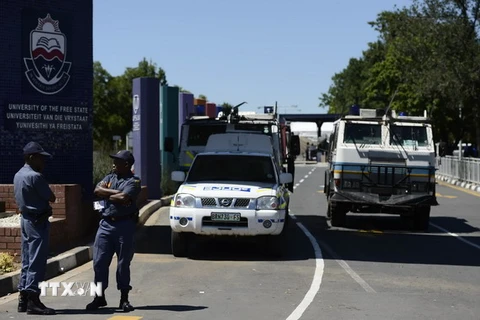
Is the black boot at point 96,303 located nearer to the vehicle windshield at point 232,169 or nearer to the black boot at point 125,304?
the black boot at point 125,304

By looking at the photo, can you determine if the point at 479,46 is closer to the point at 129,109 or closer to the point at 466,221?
the point at 466,221

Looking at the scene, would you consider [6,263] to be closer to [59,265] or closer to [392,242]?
[59,265]

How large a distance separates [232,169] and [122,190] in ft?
18.6

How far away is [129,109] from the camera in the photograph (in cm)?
7506

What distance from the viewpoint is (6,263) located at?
11047 millimetres

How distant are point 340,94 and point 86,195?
101299 mm

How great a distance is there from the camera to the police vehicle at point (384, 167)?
17.9 m

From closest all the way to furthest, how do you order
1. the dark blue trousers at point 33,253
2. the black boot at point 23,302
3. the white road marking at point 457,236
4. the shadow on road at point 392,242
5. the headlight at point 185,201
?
the dark blue trousers at point 33,253, the black boot at point 23,302, the headlight at point 185,201, the shadow on road at point 392,242, the white road marking at point 457,236

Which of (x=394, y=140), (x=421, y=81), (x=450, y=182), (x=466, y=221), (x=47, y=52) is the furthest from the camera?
(x=421, y=81)

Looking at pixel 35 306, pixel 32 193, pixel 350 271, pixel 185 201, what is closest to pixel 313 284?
pixel 350 271

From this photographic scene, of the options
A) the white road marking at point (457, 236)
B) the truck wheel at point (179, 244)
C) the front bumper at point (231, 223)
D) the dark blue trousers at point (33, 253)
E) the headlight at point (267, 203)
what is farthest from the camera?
the white road marking at point (457, 236)

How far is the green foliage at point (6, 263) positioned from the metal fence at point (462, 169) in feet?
91.6

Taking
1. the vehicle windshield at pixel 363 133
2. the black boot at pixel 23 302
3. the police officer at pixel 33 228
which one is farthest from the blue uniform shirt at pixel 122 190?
the vehicle windshield at pixel 363 133

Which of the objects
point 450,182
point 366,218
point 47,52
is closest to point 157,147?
point 366,218
